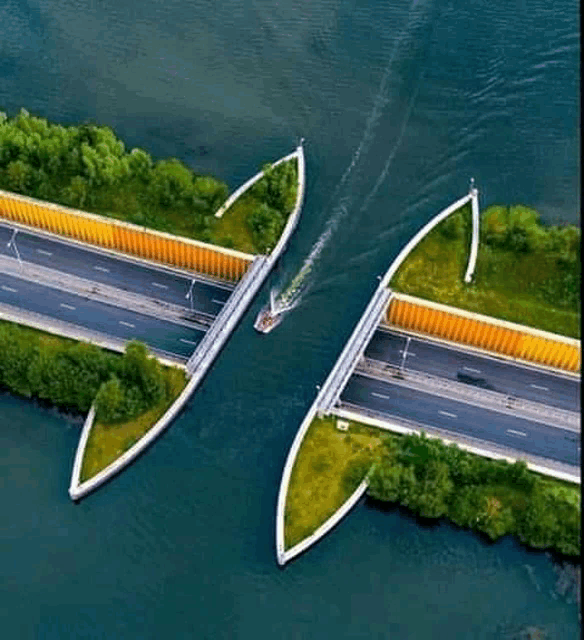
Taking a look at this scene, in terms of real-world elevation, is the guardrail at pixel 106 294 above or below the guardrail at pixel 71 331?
above

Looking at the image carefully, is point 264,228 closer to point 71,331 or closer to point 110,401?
point 71,331

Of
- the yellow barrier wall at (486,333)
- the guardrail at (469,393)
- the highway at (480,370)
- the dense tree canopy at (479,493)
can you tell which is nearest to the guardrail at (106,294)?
the guardrail at (469,393)

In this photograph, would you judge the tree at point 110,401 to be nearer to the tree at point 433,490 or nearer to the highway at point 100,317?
the highway at point 100,317

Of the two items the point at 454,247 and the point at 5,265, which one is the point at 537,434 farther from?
the point at 5,265

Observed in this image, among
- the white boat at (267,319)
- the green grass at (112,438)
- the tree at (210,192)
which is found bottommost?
the green grass at (112,438)

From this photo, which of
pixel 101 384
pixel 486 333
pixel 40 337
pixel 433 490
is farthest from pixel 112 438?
pixel 486 333


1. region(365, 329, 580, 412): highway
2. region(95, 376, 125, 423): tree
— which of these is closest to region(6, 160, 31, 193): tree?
region(95, 376, 125, 423): tree

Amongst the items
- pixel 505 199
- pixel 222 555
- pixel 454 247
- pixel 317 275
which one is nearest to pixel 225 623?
pixel 222 555
